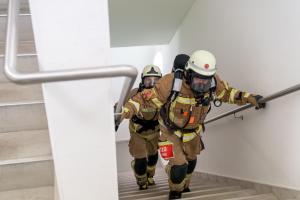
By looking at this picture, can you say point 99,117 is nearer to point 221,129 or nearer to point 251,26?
point 251,26

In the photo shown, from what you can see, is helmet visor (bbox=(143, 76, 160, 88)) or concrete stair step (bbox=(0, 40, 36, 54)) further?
helmet visor (bbox=(143, 76, 160, 88))

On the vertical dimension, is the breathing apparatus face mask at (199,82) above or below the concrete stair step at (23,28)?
below

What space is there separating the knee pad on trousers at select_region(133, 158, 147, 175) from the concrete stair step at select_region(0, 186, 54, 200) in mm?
2415

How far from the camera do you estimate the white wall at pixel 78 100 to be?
1262mm

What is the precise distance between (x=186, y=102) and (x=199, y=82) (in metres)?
0.27

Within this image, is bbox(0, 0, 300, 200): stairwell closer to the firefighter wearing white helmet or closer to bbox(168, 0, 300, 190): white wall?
bbox(168, 0, 300, 190): white wall

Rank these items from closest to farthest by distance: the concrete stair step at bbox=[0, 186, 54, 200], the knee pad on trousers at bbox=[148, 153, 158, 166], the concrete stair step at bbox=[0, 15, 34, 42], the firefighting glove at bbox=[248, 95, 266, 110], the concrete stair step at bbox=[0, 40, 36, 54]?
1. the concrete stair step at bbox=[0, 186, 54, 200]
2. the concrete stair step at bbox=[0, 40, 36, 54]
3. the concrete stair step at bbox=[0, 15, 34, 42]
4. the firefighting glove at bbox=[248, 95, 266, 110]
5. the knee pad on trousers at bbox=[148, 153, 158, 166]

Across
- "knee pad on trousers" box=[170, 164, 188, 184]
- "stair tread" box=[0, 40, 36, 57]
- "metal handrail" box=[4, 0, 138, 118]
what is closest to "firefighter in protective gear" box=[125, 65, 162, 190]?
"knee pad on trousers" box=[170, 164, 188, 184]

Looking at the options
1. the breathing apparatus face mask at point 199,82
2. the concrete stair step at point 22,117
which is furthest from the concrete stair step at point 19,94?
the breathing apparatus face mask at point 199,82

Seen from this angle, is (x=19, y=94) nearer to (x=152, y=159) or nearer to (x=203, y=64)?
(x=203, y=64)

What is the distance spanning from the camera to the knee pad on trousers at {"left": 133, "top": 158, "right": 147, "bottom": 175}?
4.16m

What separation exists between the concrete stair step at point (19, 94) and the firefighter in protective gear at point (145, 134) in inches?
62.2

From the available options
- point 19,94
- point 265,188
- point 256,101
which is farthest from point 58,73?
point 265,188

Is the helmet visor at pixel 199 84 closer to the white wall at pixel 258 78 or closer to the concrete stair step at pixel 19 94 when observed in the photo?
the white wall at pixel 258 78
